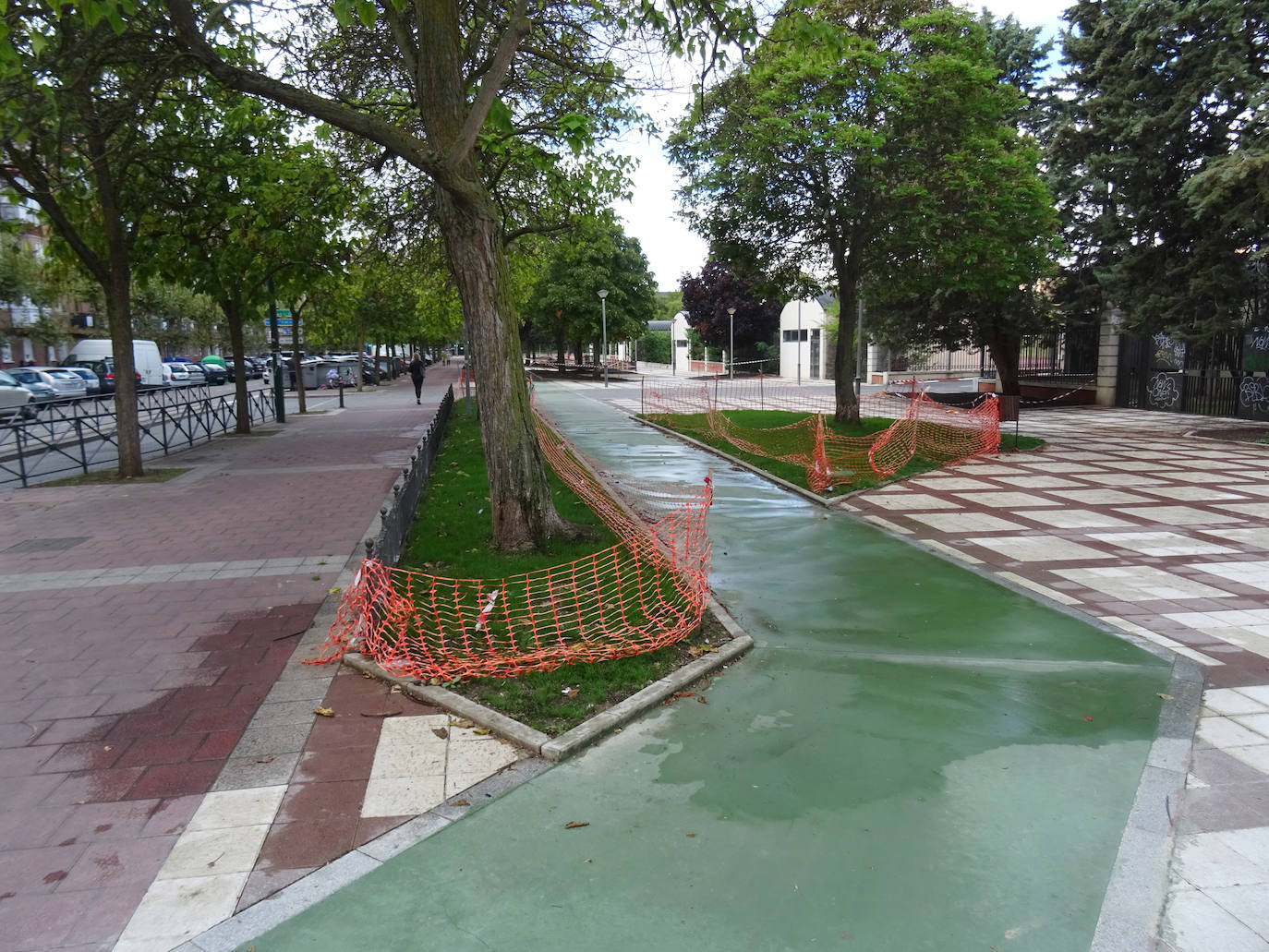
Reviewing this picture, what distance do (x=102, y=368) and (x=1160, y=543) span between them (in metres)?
39.8

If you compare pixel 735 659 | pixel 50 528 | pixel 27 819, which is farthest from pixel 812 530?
pixel 50 528

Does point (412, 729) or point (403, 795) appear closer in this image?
point (403, 795)

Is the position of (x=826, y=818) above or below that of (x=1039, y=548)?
below

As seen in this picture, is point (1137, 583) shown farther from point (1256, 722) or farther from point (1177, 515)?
point (1177, 515)

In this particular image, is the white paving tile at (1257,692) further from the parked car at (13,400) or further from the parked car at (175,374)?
the parked car at (175,374)

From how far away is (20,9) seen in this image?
8.05 metres

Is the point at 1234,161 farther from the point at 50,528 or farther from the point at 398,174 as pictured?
the point at 50,528

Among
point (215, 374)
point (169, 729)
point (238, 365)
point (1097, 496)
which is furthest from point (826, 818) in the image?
point (215, 374)

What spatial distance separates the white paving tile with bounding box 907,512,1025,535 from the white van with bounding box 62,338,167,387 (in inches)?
1306

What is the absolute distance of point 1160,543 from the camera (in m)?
8.64

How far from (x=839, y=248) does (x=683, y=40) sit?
8.57 meters

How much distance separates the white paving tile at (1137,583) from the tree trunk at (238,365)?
18181 mm

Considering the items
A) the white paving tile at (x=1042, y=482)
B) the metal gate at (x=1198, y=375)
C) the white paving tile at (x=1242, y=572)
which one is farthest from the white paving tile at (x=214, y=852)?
the metal gate at (x=1198, y=375)

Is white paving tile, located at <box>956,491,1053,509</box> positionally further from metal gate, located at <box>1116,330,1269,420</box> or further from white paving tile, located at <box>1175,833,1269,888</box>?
metal gate, located at <box>1116,330,1269,420</box>
